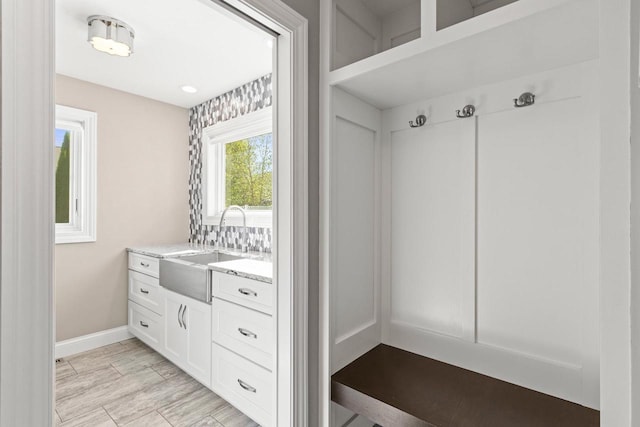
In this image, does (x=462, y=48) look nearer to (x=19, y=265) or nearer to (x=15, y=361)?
(x=19, y=265)

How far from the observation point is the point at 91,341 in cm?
281

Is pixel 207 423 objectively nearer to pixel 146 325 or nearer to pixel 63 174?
pixel 146 325

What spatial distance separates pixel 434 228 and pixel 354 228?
1.24 ft

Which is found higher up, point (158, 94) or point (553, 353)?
point (158, 94)

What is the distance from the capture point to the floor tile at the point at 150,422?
1811 millimetres

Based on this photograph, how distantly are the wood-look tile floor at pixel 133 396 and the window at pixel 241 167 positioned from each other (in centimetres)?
130

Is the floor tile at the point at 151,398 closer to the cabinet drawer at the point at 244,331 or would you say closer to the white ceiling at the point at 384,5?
the cabinet drawer at the point at 244,331

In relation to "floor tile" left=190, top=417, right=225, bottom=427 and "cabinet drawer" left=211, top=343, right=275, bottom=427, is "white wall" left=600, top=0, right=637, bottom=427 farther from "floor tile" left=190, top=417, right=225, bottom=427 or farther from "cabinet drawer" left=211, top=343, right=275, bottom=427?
Result: "floor tile" left=190, top=417, right=225, bottom=427

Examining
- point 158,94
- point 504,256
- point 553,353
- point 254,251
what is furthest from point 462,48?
point 158,94

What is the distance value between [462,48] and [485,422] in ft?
4.04

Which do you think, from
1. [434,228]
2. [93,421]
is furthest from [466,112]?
[93,421]

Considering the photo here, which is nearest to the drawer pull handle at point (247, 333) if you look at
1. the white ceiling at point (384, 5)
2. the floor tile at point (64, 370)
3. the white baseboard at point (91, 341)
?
the floor tile at point (64, 370)

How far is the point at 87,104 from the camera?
2818mm

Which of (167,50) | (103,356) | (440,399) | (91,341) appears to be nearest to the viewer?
(440,399)
